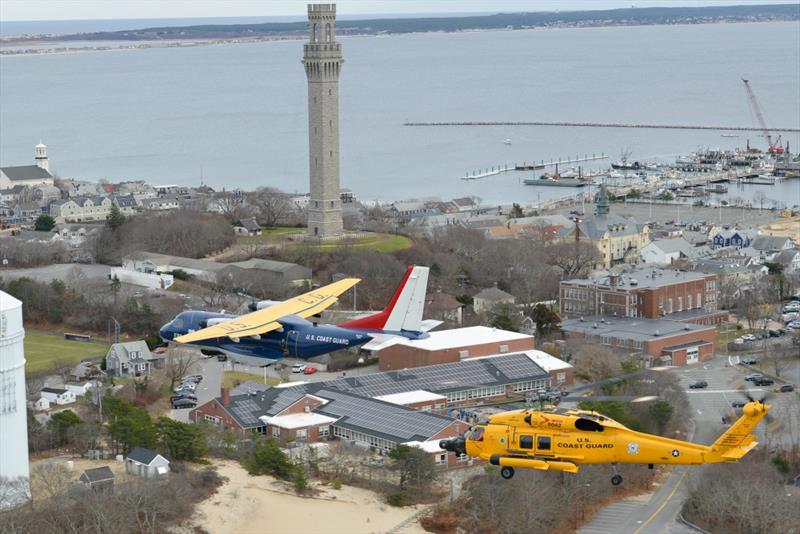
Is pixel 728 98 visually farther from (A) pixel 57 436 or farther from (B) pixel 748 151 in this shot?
(A) pixel 57 436

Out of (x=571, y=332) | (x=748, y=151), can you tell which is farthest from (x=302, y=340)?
(x=748, y=151)

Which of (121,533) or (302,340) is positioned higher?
(302,340)

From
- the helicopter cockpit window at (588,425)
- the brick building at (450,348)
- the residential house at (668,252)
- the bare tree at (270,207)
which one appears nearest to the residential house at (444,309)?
the brick building at (450,348)

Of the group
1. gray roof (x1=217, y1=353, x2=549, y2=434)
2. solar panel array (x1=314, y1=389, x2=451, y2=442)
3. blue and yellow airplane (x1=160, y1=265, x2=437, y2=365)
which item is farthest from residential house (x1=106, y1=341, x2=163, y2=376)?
blue and yellow airplane (x1=160, y1=265, x2=437, y2=365)

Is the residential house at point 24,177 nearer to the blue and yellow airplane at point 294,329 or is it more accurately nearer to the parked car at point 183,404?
the parked car at point 183,404

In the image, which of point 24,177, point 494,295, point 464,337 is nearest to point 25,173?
point 24,177

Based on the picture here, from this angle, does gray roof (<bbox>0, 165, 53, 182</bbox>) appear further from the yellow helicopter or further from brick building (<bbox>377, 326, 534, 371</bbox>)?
the yellow helicopter
